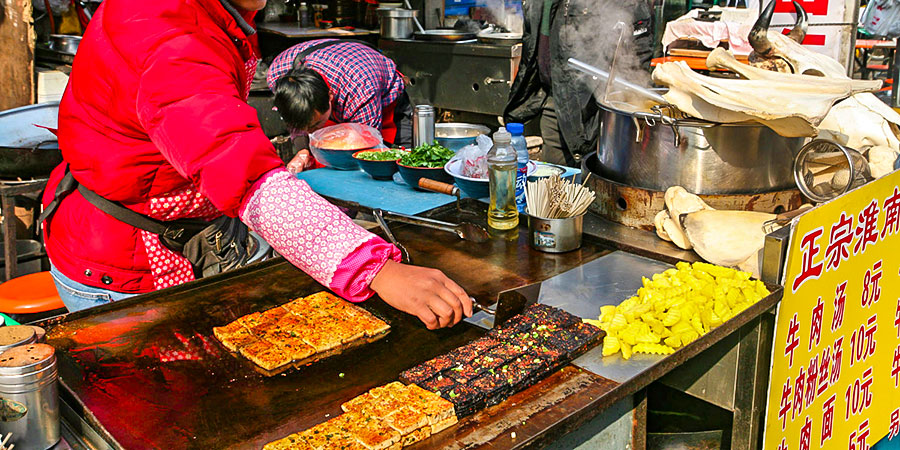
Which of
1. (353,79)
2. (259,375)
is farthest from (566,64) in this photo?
(259,375)

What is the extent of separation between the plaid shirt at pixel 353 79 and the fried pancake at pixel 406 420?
3526 millimetres

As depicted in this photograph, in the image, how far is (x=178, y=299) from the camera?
2234 millimetres

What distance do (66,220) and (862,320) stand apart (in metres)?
2.94

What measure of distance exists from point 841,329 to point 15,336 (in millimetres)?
2582

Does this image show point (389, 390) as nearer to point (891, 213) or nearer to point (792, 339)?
point (792, 339)

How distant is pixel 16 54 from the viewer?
6.05 m

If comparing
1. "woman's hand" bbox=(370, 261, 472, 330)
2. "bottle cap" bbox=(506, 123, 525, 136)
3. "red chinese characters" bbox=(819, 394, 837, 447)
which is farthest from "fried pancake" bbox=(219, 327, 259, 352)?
"red chinese characters" bbox=(819, 394, 837, 447)

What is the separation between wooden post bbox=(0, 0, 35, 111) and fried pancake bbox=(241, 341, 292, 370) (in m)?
5.34

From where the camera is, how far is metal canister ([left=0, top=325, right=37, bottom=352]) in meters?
1.58

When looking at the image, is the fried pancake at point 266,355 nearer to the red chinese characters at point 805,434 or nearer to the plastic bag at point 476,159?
the plastic bag at point 476,159

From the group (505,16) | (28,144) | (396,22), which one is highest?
(505,16)

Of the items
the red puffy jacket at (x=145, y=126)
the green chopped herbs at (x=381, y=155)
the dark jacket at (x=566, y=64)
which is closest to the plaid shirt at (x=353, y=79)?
the green chopped herbs at (x=381, y=155)

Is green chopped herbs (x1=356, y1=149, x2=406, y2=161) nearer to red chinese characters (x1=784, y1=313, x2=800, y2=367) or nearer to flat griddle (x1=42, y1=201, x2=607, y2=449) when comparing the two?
flat griddle (x1=42, y1=201, x2=607, y2=449)

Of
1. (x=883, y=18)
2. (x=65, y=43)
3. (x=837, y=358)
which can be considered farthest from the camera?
(x=883, y=18)
